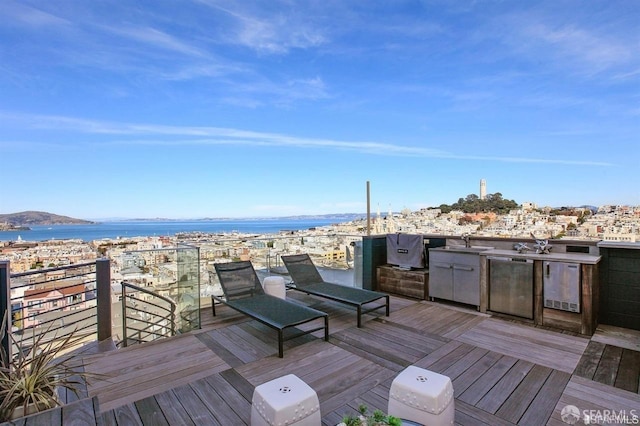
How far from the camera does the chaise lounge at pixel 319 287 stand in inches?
164

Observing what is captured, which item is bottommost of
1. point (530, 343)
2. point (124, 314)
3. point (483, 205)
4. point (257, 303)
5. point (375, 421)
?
point (530, 343)

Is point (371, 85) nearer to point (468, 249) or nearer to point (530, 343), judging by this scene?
point (468, 249)

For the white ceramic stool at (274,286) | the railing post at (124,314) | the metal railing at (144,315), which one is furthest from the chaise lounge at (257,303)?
the railing post at (124,314)

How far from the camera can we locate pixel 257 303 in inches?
158

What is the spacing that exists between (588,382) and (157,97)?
36.3ft

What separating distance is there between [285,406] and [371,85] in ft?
28.8

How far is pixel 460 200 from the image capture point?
6387mm

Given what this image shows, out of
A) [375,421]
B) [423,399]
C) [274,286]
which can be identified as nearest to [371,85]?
[274,286]

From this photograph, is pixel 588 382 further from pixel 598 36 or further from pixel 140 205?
pixel 140 205

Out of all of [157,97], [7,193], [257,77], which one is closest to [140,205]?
[7,193]

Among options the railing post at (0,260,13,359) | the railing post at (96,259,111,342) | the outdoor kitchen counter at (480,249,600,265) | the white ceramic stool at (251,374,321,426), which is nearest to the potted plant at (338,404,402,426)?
the white ceramic stool at (251,374,321,426)

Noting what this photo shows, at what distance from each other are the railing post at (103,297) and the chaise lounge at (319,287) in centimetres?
239

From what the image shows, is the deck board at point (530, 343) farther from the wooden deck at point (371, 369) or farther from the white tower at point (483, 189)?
the white tower at point (483, 189)

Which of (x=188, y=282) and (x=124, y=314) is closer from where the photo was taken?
(x=124, y=314)
